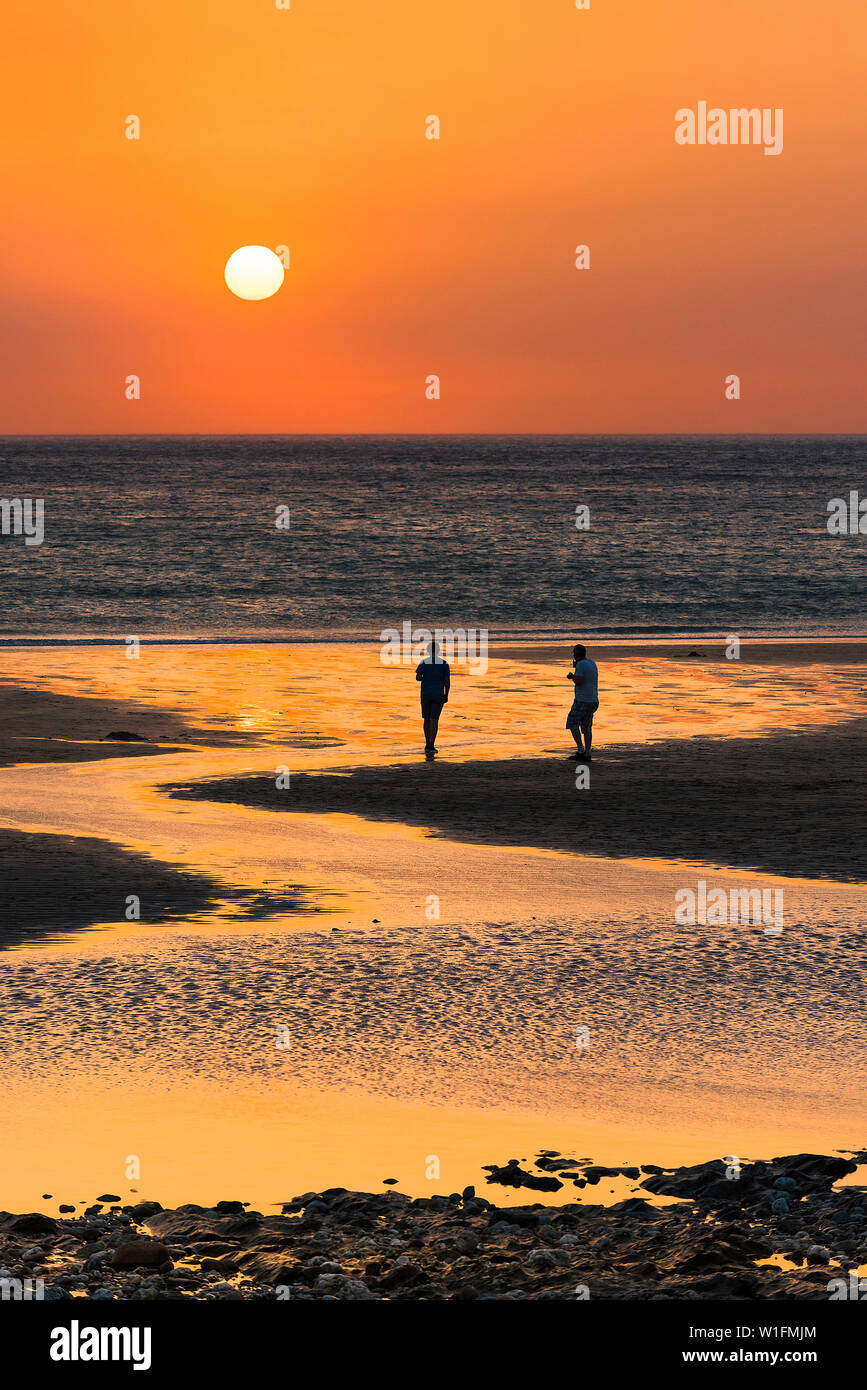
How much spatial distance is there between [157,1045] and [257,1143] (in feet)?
6.19

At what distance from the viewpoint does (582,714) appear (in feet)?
74.4

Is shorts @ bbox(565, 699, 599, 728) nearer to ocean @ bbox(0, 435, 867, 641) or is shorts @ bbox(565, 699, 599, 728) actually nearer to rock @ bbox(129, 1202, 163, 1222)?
rock @ bbox(129, 1202, 163, 1222)

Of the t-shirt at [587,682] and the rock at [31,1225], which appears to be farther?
the t-shirt at [587,682]

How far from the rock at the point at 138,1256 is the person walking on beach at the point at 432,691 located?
1607cm

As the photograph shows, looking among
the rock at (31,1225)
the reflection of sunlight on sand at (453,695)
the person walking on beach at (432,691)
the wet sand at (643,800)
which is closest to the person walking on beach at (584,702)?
the wet sand at (643,800)

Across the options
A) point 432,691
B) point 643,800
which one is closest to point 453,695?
point 432,691

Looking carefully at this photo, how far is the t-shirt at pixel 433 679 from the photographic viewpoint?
Answer: 2317 centimetres

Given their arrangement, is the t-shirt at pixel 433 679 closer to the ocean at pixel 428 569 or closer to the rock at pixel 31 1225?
the rock at pixel 31 1225

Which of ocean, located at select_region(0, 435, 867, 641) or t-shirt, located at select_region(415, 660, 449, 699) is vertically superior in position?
ocean, located at select_region(0, 435, 867, 641)

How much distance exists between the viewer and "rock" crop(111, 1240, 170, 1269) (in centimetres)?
722

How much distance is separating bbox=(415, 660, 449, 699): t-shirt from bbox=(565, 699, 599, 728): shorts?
1889mm

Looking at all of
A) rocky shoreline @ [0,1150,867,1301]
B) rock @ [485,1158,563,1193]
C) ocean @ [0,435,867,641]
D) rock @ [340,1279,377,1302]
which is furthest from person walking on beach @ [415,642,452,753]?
ocean @ [0,435,867,641]

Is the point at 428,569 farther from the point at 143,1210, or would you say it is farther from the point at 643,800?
the point at 143,1210

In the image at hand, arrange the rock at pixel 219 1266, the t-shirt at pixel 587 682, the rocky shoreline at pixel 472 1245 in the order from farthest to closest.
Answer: the t-shirt at pixel 587 682 → the rock at pixel 219 1266 → the rocky shoreline at pixel 472 1245
